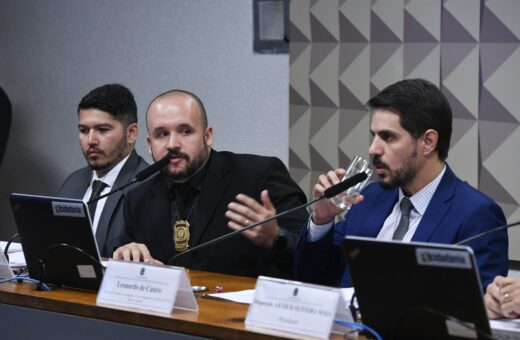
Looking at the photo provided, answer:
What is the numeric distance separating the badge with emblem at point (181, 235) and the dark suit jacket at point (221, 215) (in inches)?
0.6

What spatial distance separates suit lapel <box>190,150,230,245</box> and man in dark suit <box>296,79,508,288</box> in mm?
489

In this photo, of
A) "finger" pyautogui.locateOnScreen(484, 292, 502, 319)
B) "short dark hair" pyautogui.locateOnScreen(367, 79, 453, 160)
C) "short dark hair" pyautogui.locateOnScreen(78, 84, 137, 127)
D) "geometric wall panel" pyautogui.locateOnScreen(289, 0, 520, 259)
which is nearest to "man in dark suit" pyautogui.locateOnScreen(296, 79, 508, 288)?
"short dark hair" pyautogui.locateOnScreen(367, 79, 453, 160)

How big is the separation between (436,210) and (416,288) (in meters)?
0.87

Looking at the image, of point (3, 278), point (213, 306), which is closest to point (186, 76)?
point (3, 278)

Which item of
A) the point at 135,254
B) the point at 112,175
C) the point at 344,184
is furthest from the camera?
the point at 112,175

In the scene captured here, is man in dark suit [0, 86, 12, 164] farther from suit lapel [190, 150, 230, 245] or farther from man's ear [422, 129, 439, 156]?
man's ear [422, 129, 439, 156]

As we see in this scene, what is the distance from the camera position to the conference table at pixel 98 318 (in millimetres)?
2230

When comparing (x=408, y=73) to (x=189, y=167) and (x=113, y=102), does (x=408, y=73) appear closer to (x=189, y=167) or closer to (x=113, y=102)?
(x=189, y=167)

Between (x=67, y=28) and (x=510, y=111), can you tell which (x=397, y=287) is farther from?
(x=67, y=28)

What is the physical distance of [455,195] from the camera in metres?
2.82

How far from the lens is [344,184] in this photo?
2.59 metres

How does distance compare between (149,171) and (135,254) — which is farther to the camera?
(135,254)

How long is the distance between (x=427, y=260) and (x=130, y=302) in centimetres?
83

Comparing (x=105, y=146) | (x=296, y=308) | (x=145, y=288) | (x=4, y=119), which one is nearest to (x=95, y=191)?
(x=105, y=146)
